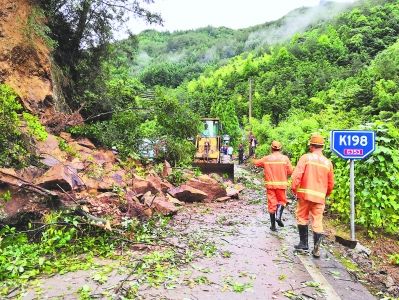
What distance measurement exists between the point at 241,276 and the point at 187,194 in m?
5.94

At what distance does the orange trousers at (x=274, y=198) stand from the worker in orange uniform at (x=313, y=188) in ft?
4.43

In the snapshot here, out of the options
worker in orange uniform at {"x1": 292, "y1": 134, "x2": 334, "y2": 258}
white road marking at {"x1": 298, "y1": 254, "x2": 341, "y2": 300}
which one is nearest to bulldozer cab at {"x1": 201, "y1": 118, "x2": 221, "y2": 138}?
worker in orange uniform at {"x1": 292, "y1": 134, "x2": 334, "y2": 258}

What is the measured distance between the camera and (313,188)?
255 inches

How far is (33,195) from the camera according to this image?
22.8ft

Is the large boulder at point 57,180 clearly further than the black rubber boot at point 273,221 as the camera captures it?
No

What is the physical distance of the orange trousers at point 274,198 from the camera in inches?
318

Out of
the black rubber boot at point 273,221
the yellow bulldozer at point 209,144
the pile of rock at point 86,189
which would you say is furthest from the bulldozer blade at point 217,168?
the black rubber boot at point 273,221

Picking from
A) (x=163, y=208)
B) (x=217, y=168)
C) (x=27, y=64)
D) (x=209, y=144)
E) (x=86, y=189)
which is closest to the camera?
(x=86, y=189)

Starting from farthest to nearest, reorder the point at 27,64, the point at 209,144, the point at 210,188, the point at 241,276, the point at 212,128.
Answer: the point at 212,128 → the point at 209,144 → the point at 27,64 → the point at 210,188 → the point at 241,276

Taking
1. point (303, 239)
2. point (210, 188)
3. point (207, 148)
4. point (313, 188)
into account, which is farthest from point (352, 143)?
point (207, 148)

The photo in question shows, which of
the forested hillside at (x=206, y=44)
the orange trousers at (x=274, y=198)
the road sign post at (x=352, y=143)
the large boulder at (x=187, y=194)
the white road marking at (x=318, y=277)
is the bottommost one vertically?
the white road marking at (x=318, y=277)

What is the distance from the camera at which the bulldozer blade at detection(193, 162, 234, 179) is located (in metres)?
19.0

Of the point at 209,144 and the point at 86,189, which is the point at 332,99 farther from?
the point at 86,189

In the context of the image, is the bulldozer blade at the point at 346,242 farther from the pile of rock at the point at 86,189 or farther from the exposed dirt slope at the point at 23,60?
the exposed dirt slope at the point at 23,60
